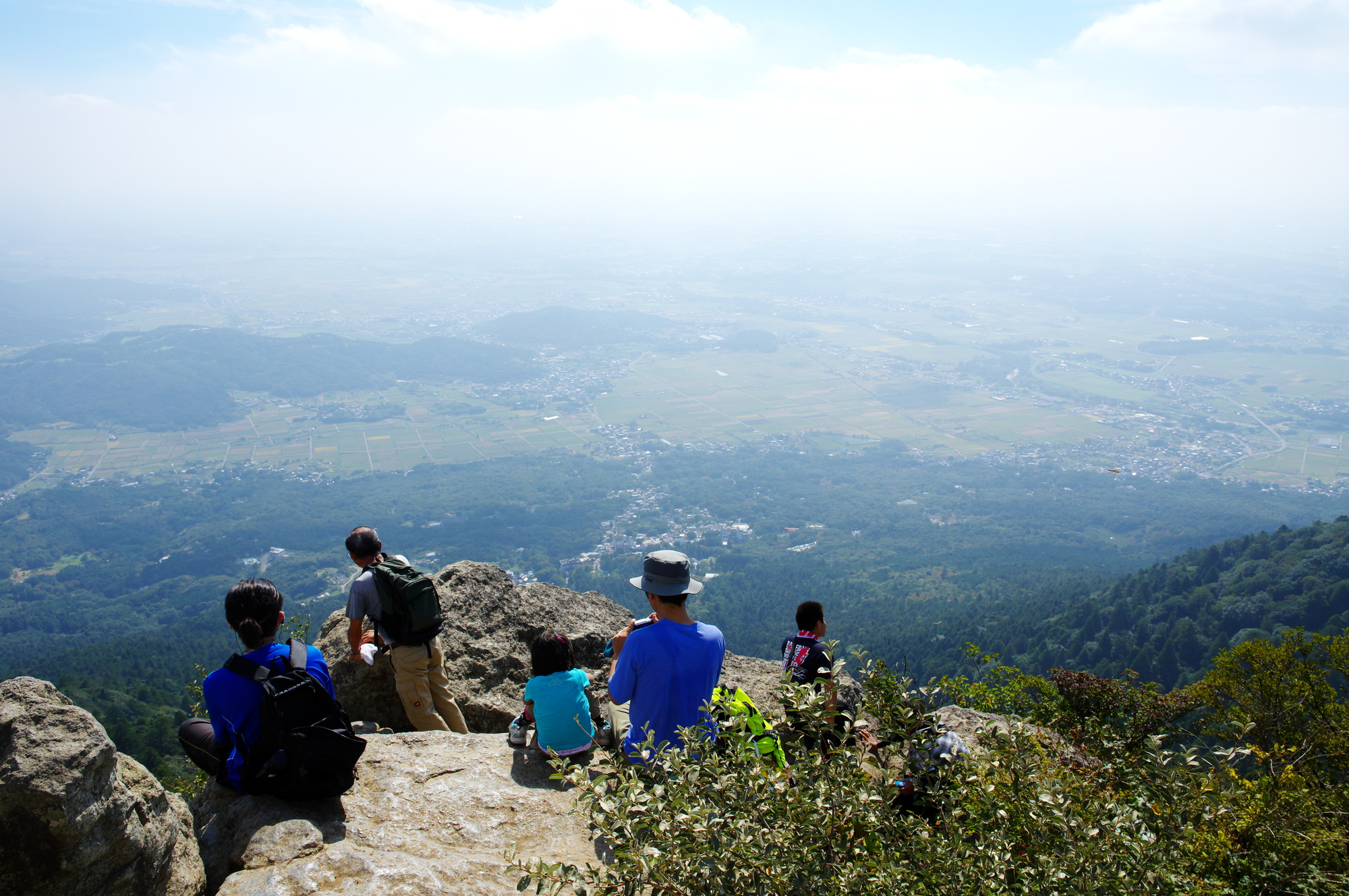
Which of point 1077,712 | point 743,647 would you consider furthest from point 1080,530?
point 1077,712

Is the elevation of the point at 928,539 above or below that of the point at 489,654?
below

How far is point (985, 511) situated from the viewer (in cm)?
11306

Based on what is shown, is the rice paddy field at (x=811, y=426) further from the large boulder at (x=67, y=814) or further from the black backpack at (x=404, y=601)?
the large boulder at (x=67, y=814)

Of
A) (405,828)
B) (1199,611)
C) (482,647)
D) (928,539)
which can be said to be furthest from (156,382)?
(405,828)

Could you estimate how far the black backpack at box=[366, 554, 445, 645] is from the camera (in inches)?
235

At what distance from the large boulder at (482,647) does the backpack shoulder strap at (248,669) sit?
328cm

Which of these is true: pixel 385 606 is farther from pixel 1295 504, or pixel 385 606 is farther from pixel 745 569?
pixel 1295 504

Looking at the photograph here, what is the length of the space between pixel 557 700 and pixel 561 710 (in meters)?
0.08

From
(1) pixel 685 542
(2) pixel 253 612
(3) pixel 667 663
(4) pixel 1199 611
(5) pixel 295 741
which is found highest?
(2) pixel 253 612

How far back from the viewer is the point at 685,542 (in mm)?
102438

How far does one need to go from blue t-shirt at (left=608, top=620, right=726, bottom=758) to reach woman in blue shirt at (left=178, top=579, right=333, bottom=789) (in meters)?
1.87

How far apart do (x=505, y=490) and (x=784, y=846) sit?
121111mm

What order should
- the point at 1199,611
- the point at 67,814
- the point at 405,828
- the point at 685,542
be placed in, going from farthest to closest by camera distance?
the point at 685,542, the point at 1199,611, the point at 405,828, the point at 67,814

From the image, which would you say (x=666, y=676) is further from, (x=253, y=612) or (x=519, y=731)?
(x=253, y=612)
